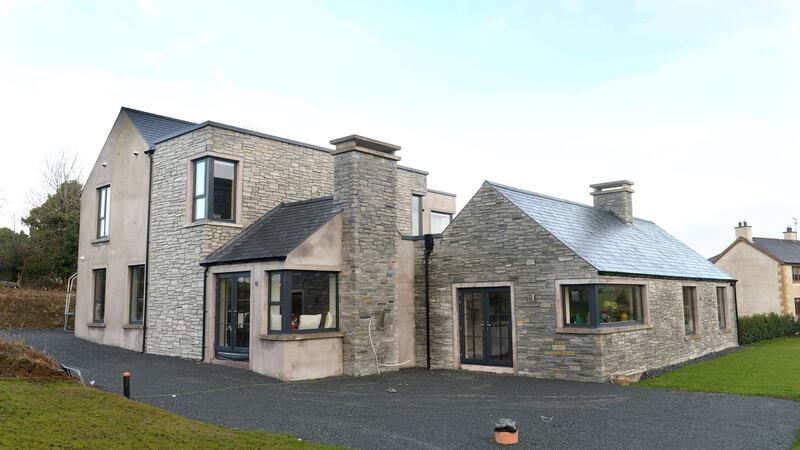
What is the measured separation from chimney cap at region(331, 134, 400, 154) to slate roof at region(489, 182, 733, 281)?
287cm

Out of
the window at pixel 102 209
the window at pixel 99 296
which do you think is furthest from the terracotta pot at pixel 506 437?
Answer: the window at pixel 102 209

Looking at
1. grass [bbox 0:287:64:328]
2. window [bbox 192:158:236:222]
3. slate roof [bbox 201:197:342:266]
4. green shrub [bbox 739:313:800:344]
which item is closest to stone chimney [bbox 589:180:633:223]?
green shrub [bbox 739:313:800:344]

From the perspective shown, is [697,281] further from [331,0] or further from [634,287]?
[331,0]

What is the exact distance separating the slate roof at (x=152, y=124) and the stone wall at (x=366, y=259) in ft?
23.7

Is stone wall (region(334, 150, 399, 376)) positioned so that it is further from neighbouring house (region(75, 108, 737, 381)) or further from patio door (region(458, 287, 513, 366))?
patio door (region(458, 287, 513, 366))

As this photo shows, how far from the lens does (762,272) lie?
3147 centimetres

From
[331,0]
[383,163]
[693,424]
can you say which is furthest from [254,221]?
[693,424]

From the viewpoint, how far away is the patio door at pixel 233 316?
42.7 ft

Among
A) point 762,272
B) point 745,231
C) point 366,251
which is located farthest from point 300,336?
point 745,231

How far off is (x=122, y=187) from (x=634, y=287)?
598 inches

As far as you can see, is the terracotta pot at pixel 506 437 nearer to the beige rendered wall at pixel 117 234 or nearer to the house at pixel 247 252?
the house at pixel 247 252

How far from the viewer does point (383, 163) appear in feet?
45.8

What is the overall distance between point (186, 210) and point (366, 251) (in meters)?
5.27

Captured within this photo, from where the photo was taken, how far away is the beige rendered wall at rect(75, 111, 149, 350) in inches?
665
